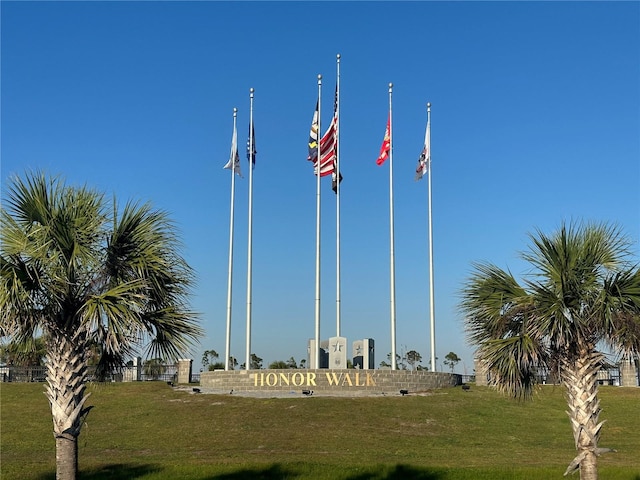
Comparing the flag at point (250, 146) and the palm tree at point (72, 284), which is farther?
the flag at point (250, 146)

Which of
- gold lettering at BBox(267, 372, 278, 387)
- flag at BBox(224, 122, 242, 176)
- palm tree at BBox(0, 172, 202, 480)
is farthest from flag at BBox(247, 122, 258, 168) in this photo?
palm tree at BBox(0, 172, 202, 480)

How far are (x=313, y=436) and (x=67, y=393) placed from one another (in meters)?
15.6

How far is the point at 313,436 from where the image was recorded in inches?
1080

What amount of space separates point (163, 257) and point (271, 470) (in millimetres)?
8191

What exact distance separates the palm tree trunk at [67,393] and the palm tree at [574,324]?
8.43m

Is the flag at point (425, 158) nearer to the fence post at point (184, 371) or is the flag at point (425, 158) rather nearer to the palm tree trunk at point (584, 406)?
the fence post at point (184, 371)

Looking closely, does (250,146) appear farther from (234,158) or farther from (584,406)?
(584,406)

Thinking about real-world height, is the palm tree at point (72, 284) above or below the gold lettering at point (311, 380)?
above

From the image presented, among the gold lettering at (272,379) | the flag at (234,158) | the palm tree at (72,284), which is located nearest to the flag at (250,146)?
the flag at (234,158)

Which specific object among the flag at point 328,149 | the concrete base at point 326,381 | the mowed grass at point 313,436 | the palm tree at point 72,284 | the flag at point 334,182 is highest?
the flag at point 328,149

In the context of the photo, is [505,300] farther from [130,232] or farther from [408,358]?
[408,358]

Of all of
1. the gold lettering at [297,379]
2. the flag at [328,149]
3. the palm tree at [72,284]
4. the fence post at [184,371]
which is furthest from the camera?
the fence post at [184,371]

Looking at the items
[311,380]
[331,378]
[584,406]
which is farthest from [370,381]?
[584,406]

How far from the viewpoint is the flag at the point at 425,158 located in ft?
136
